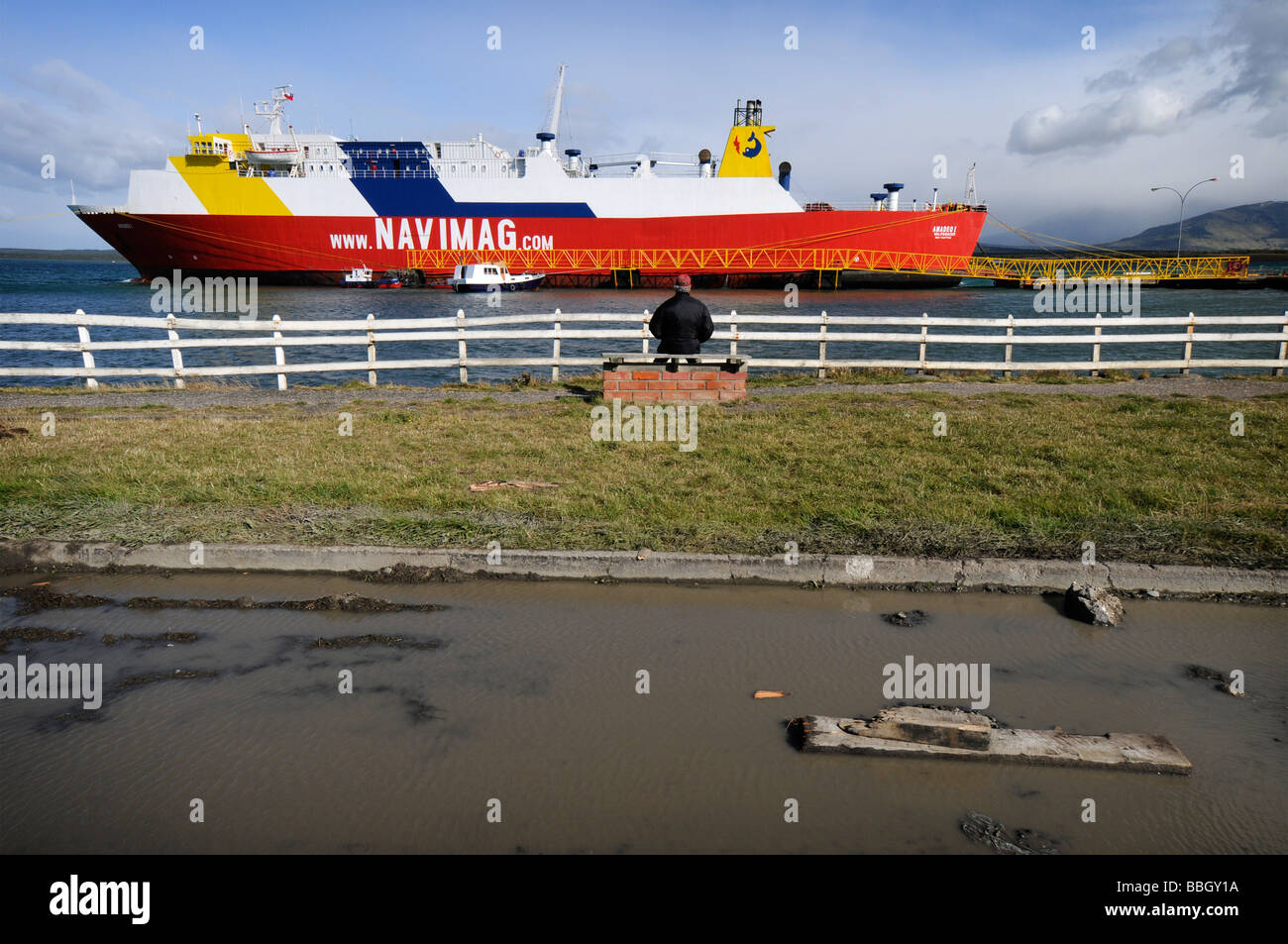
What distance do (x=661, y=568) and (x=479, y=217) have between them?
43.5m

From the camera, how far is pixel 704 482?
7047 mm

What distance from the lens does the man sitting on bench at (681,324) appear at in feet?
32.5

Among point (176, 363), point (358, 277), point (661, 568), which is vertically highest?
point (358, 277)

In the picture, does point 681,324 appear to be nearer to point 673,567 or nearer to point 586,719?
point 673,567

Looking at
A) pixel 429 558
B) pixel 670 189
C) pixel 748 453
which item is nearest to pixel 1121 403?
pixel 748 453

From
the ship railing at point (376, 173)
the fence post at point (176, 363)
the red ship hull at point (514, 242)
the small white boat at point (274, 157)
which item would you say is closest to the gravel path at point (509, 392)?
the fence post at point (176, 363)

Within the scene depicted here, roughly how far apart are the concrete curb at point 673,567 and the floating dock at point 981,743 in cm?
178

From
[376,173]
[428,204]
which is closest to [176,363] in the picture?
[428,204]

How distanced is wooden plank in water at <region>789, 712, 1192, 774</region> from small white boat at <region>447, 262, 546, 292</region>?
39218mm

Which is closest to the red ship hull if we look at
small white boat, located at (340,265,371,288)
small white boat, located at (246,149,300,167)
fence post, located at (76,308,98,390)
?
small white boat, located at (340,265,371,288)

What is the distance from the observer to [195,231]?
4453 centimetres

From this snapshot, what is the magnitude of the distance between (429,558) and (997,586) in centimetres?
403

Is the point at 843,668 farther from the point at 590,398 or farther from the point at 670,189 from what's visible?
the point at 670,189
